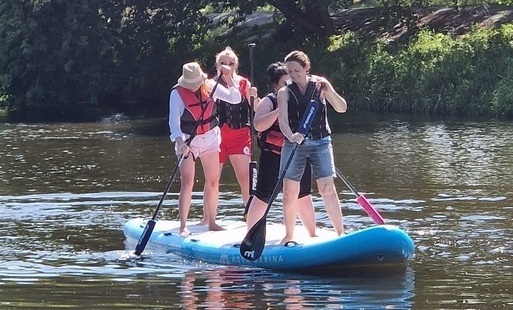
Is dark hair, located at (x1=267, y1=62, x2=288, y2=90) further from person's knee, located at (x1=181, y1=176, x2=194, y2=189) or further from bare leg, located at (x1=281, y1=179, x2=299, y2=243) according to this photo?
person's knee, located at (x1=181, y1=176, x2=194, y2=189)

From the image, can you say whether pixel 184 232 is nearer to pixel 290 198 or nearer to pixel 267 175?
pixel 267 175

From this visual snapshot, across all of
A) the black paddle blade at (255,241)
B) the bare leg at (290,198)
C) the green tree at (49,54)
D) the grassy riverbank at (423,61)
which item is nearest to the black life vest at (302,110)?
the bare leg at (290,198)

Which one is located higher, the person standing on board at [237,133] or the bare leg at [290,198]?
the person standing on board at [237,133]

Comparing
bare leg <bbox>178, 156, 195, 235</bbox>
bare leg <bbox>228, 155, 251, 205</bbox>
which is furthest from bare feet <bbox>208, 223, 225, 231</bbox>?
bare leg <bbox>228, 155, 251, 205</bbox>

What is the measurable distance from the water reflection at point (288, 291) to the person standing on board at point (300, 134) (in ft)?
1.93

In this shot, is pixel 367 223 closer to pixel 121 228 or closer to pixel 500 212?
pixel 500 212

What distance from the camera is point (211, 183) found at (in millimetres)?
10398

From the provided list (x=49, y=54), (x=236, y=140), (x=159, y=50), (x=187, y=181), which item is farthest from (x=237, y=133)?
(x=159, y=50)

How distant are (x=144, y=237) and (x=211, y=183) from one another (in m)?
0.78

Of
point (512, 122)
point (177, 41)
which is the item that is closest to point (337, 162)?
point (512, 122)

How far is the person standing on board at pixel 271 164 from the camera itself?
30.1 feet

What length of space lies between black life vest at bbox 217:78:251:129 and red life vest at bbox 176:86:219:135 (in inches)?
11.6

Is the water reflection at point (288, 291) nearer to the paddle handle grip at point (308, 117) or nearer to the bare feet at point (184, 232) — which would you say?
the bare feet at point (184, 232)

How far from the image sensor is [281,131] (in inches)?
360
